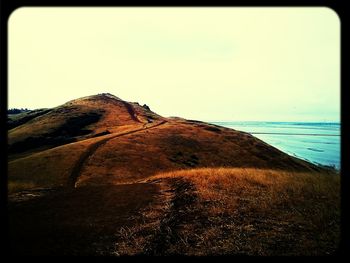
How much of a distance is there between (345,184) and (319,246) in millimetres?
2577

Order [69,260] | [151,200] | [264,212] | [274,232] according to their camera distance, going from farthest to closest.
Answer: [151,200] < [264,212] < [274,232] < [69,260]

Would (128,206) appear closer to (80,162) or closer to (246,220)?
(246,220)

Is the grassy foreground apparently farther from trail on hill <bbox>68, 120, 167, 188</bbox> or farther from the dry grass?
trail on hill <bbox>68, 120, 167, 188</bbox>

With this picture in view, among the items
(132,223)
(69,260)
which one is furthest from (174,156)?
(69,260)

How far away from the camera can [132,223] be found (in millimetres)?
11578

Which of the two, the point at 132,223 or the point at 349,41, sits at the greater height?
the point at 349,41

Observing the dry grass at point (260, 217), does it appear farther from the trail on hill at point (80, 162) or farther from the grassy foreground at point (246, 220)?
the trail on hill at point (80, 162)

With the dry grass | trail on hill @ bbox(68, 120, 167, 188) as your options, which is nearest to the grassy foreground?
the dry grass

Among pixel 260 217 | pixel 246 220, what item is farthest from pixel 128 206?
pixel 260 217

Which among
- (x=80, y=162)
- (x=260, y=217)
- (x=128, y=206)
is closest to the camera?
(x=260, y=217)

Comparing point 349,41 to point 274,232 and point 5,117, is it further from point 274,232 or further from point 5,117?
point 5,117

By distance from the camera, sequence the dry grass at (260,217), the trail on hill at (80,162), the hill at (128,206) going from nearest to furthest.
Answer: the dry grass at (260,217) < the hill at (128,206) < the trail on hill at (80,162)

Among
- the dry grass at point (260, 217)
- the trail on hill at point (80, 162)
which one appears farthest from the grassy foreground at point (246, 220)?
the trail on hill at point (80, 162)

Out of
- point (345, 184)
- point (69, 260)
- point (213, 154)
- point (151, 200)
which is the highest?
point (345, 184)
